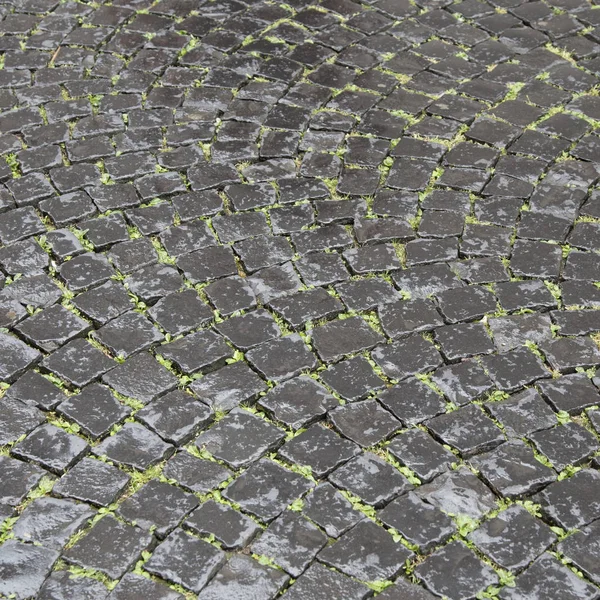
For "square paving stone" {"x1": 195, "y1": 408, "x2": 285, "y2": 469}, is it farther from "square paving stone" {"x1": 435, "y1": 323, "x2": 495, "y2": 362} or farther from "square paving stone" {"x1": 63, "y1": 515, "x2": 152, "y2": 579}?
"square paving stone" {"x1": 435, "y1": 323, "x2": 495, "y2": 362}

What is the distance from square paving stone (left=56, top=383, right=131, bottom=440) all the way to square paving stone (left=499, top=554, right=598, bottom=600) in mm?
1850

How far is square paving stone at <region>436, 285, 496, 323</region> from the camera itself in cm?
470

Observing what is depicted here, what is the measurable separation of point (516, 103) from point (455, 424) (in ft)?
8.95

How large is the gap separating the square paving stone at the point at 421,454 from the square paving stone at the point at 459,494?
45 mm

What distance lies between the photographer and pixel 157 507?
3883 mm

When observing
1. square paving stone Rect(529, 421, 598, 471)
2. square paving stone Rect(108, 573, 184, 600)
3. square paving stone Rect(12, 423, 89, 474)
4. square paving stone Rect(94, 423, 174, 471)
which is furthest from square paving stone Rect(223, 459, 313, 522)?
square paving stone Rect(529, 421, 598, 471)

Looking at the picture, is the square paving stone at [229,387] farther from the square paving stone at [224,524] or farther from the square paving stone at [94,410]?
the square paving stone at [224,524]

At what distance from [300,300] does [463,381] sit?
37.4 inches

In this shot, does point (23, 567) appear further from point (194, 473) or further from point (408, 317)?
point (408, 317)

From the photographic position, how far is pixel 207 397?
14.2 ft

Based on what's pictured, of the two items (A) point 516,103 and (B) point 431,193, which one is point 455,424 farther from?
(A) point 516,103

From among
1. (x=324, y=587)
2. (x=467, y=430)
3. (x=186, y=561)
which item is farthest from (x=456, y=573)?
(x=186, y=561)

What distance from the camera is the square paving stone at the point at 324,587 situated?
11.7 ft

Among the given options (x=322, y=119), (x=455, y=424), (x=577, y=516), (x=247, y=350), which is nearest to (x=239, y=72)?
(x=322, y=119)
